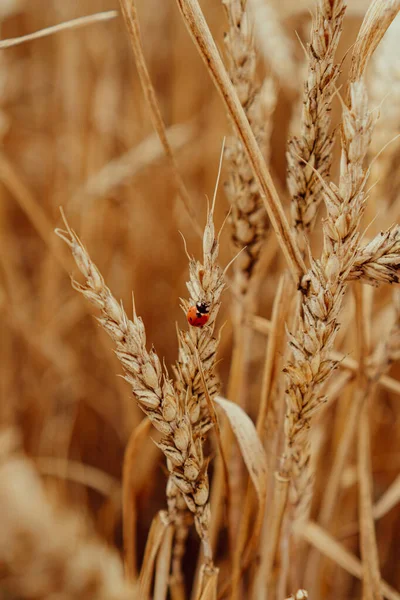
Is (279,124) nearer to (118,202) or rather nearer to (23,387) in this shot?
(118,202)

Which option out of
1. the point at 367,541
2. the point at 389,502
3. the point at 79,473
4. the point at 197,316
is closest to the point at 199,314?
the point at 197,316

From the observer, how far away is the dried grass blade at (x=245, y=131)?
391 millimetres

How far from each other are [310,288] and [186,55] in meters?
1.23

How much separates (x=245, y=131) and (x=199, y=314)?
0.16 metres

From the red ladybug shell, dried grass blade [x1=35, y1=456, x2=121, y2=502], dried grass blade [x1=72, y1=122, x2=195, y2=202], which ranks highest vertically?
dried grass blade [x1=72, y1=122, x2=195, y2=202]

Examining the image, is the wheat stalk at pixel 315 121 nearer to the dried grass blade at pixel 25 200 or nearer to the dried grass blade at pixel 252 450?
the dried grass blade at pixel 252 450

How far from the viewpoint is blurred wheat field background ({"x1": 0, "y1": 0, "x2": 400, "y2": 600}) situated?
1.18 ft

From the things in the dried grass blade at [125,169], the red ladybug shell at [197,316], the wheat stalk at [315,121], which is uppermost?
the dried grass blade at [125,169]

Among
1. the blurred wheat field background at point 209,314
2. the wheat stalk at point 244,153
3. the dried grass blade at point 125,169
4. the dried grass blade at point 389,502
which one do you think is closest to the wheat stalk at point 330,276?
the blurred wheat field background at point 209,314

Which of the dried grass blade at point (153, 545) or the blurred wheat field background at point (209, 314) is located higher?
the blurred wheat field background at point (209, 314)

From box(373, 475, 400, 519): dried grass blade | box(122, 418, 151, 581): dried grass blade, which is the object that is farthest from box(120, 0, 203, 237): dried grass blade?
box(373, 475, 400, 519): dried grass blade

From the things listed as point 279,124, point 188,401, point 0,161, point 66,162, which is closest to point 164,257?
point 66,162

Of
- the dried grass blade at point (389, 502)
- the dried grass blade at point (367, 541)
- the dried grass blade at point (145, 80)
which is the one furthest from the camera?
the dried grass blade at point (389, 502)

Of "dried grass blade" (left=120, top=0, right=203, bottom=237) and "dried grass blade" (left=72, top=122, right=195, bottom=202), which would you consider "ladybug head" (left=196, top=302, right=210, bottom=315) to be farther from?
"dried grass blade" (left=72, top=122, right=195, bottom=202)
